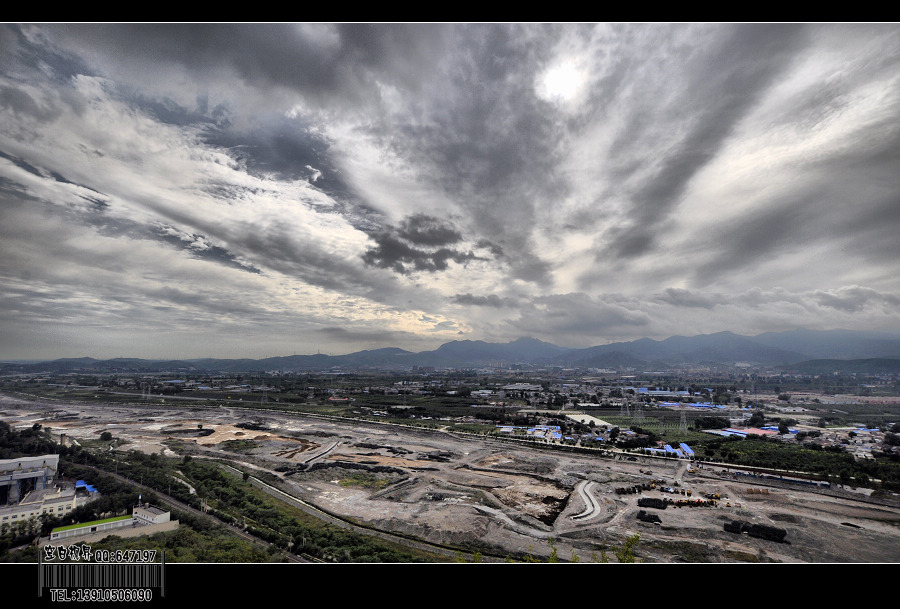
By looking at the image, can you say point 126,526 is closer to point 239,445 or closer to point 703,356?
point 239,445

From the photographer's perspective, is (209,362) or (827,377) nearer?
(827,377)
